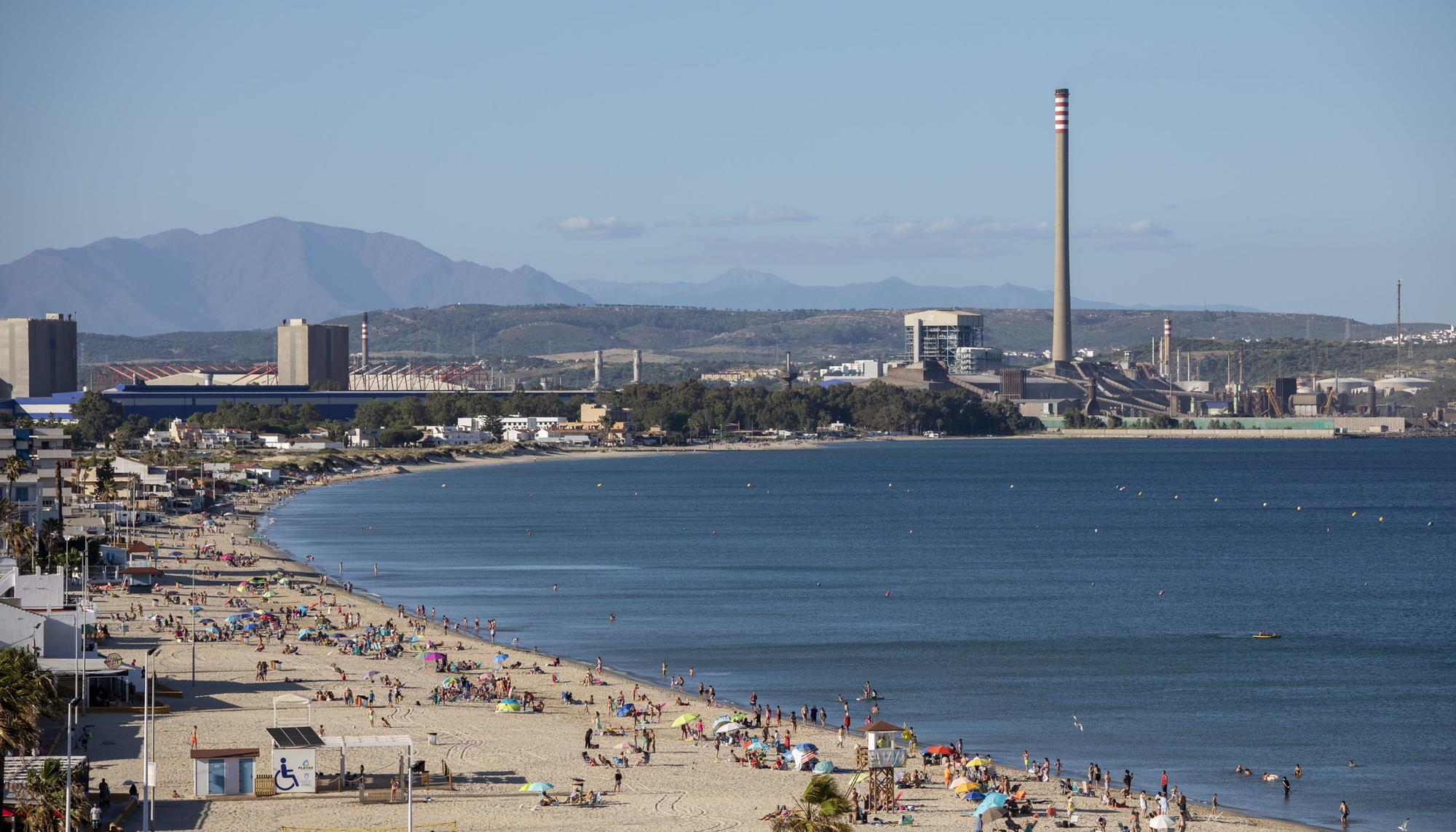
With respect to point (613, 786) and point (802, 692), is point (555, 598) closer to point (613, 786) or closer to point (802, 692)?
point (802, 692)

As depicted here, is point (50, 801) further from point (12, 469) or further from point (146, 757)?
point (12, 469)

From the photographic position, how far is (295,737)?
31.4 metres

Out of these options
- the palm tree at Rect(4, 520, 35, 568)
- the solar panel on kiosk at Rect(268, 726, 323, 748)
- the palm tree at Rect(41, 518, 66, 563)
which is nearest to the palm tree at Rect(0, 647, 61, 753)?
the solar panel on kiosk at Rect(268, 726, 323, 748)

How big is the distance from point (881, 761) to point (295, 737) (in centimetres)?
1122

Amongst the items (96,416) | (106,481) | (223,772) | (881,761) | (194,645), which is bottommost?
(881,761)

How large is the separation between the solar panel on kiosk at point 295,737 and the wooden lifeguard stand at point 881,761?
1049 cm

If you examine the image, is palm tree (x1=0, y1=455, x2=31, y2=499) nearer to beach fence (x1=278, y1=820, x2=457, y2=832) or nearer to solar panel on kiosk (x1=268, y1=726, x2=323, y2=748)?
solar panel on kiosk (x1=268, y1=726, x2=323, y2=748)

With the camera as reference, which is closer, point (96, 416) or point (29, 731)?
point (29, 731)

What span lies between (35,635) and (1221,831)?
25.0m

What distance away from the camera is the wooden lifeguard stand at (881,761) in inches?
1214

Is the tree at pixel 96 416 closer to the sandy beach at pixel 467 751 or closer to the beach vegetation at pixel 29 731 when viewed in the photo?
the sandy beach at pixel 467 751

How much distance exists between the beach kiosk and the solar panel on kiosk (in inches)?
24.9

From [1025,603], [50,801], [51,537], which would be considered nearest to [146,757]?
[50,801]

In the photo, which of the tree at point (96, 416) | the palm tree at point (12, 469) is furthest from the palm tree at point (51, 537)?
the tree at point (96, 416)
